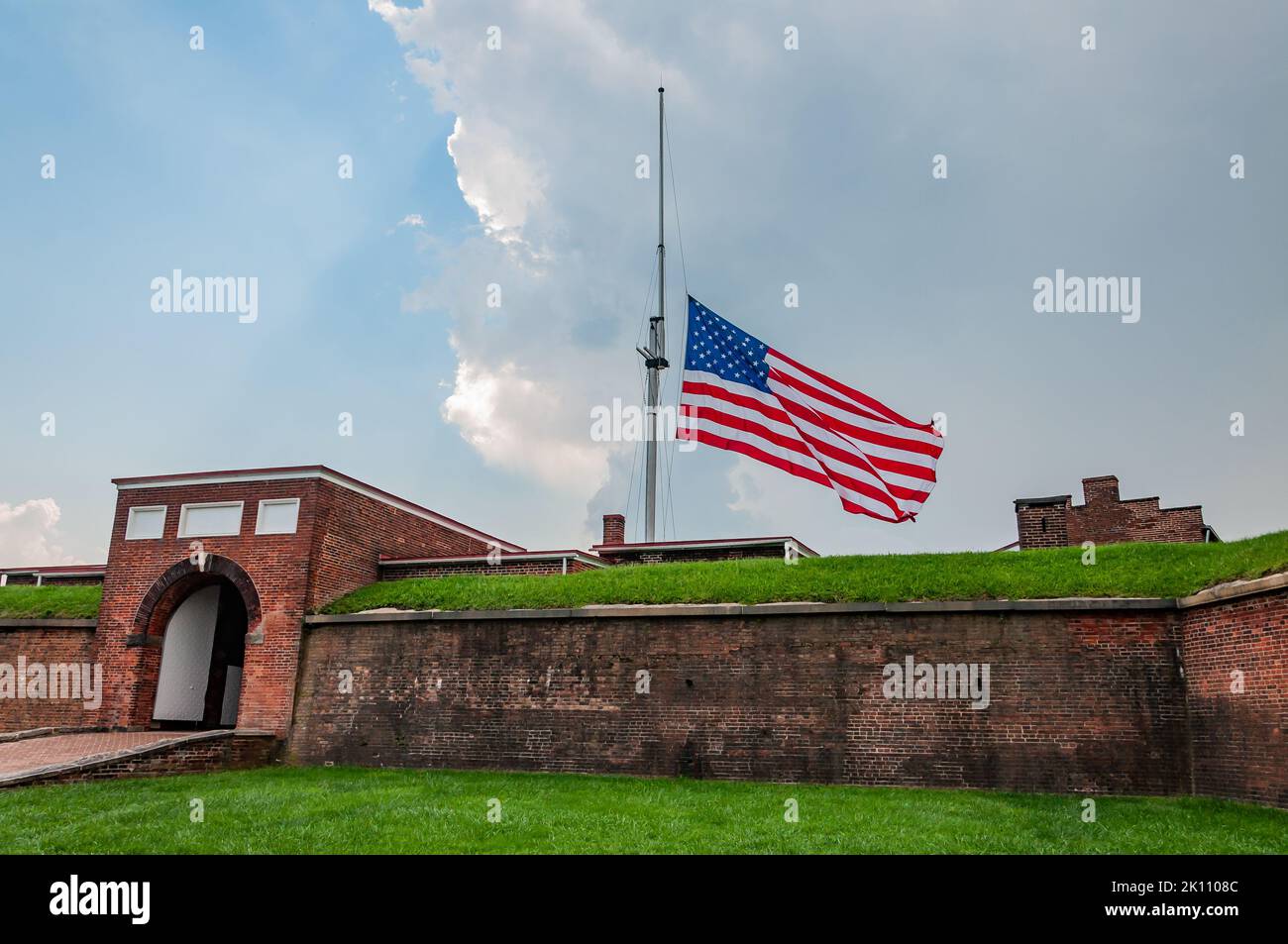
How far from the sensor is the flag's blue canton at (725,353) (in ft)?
54.2

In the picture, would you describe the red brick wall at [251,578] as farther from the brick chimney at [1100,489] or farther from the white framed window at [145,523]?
the brick chimney at [1100,489]

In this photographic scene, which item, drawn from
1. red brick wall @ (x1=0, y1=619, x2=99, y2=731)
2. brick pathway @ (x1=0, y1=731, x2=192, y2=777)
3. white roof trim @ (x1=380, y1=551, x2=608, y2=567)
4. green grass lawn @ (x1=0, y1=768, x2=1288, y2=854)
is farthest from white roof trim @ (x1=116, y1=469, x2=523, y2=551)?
green grass lawn @ (x1=0, y1=768, x2=1288, y2=854)

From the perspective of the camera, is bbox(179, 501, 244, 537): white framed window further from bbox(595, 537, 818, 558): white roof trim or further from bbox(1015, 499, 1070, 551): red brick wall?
bbox(1015, 499, 1070, 551): red brick wall

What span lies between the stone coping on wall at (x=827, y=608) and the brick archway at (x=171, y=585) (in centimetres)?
206

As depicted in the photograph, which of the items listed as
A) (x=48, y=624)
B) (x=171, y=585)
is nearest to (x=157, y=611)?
(x=171, y=585)

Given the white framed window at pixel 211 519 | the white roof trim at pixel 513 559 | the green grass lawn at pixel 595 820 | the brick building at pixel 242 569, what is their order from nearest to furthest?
the green grass lawn at pixel 595 820 → the brick building at pixel 242 569 → the white framed window at pixel 211 519 → the white roof trim at pixel 513 559

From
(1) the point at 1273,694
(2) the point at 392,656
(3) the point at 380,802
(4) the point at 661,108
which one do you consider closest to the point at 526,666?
(2) the point at 392,656

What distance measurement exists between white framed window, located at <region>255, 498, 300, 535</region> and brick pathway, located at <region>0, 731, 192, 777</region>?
14.5 ft

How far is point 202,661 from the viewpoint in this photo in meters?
21.2

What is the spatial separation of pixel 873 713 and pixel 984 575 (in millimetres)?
3040

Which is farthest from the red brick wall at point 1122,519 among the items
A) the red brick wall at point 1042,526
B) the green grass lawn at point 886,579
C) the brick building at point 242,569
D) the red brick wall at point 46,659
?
the red brick wall at point 46,659

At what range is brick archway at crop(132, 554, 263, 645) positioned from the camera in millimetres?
19188

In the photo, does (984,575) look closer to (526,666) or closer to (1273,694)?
(1273,694)

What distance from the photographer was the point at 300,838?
952cm
